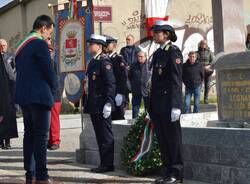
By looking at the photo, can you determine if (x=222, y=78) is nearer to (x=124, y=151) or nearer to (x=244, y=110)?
(x=244, y=110)

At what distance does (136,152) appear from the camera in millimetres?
7305

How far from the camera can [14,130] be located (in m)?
7.59

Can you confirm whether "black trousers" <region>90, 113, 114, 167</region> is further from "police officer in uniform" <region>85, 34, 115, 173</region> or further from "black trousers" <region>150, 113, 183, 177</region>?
"black trousers" <region>150, 113, 183, 177</region>

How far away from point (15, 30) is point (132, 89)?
10.9 metres

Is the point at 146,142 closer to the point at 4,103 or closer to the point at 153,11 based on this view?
the point at 4,103

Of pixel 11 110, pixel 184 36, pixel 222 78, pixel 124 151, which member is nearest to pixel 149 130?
pixel 124 151

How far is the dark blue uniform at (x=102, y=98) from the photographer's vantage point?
7.64m

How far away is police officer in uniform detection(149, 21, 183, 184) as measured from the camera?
654 cm

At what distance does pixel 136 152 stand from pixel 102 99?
2.95 ft

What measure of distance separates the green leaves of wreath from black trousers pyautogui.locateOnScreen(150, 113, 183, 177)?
0.41m

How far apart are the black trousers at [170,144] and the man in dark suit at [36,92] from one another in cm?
133

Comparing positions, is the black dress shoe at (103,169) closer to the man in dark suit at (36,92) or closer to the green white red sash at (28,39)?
the man in dark suit at (36,92)

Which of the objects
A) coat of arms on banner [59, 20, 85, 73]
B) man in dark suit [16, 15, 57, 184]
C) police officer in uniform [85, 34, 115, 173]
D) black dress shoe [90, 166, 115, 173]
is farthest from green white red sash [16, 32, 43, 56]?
coat of arms on banner [59, 20, 85, 73]

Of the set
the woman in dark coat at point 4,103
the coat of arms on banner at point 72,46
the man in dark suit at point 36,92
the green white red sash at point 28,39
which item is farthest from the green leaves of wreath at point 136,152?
the coat of arms on banner at point 72,46
